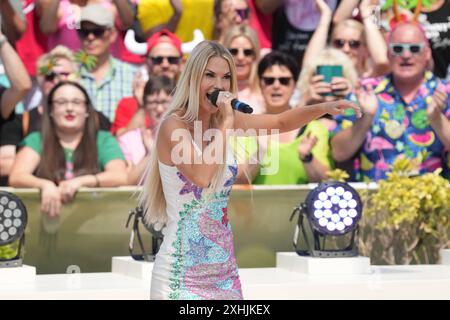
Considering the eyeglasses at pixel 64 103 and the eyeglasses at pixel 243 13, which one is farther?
the eyeglasses at pixel 243 13

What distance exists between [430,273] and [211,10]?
279cm

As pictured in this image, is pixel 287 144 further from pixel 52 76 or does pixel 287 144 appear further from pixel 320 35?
pixel 52 76

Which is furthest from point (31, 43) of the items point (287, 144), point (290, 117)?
point (290, 117)

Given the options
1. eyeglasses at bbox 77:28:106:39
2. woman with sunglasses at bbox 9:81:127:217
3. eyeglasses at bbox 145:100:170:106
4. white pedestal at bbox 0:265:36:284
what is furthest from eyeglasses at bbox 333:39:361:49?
white pedestal at bbox 0:265:36:284

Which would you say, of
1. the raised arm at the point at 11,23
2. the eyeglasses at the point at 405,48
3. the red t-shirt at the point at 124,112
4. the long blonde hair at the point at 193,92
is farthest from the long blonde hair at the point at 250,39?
the long blonde hair at the point at 193,92

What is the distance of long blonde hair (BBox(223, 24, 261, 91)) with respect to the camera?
8258 mm

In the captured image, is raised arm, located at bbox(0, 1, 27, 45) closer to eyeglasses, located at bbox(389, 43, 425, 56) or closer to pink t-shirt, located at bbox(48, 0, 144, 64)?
pink t-shirt, located at bbox(48, 0, 144, 64)

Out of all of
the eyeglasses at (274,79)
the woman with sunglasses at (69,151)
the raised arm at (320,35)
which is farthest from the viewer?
the raised arm at (320,35)

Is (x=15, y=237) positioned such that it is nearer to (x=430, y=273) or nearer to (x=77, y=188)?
(x=77, y=188)

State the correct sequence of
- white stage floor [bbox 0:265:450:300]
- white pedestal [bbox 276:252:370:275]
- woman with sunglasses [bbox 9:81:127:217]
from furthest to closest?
woman with sunglasses [bbox 9:81:127:217] < white pedestal [bbox 276:252:370:275] < white stage floor [bbox 0:265:450:300]

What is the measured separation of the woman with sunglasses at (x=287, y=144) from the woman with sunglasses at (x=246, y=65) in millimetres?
54

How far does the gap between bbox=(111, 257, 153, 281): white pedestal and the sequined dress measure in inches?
112

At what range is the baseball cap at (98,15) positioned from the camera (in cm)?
820

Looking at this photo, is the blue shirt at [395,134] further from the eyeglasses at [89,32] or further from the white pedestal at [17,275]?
the white pedestal at [17,275]
